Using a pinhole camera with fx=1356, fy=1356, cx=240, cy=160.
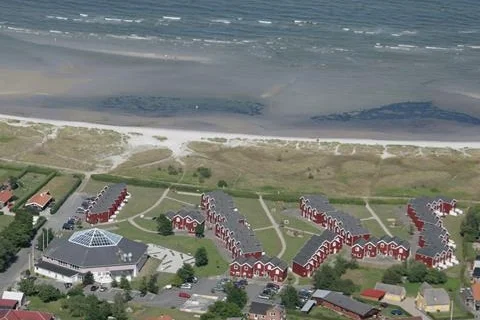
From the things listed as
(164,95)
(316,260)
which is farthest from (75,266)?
(164,95)

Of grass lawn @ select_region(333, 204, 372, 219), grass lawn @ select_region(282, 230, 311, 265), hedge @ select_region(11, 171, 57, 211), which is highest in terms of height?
grass lawn @ select_region(333, 204, 372, 219)

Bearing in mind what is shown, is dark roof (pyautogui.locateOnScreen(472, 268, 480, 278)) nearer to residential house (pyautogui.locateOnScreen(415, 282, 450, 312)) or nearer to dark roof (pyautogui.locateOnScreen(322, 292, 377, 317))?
residential house (pyautogui.locateOnScreen(415, 282, 450, 312))

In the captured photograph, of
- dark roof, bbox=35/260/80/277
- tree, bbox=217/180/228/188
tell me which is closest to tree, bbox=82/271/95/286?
dark roof, bbox=35/260/80/277

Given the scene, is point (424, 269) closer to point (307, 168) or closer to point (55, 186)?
point (307, 168)

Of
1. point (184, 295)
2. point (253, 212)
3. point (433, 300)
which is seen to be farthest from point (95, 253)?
point (433, 300)

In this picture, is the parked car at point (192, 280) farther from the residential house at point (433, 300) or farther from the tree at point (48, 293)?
the residential house at point (433, 300)

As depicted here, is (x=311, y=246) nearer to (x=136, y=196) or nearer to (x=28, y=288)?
(x=136, y=196)
